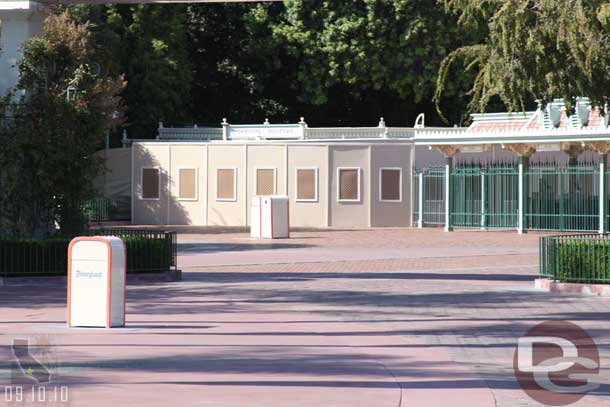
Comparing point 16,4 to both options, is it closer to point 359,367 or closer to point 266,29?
point 359,367

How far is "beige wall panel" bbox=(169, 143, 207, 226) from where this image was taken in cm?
4938

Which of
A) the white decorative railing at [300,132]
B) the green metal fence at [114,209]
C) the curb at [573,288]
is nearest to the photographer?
the curb at [573,288]

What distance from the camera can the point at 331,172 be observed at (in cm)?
4797

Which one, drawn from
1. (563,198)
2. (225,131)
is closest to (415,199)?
(563,198)

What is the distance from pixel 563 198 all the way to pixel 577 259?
2268cm

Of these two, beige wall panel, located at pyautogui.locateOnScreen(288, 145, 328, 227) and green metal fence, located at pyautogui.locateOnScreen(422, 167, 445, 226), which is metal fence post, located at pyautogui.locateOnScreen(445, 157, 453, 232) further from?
beige wall panel, located at pyautogui.locateOnScreen(288, 145, 328, 227)

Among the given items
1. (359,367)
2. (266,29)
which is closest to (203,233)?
(266,29)

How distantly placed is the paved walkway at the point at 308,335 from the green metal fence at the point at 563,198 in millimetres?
15632

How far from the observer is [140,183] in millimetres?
50438

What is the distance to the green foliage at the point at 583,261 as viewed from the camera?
66.7 ft

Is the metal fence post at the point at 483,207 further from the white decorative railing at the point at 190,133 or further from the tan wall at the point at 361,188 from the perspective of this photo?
the white decorative railing at the point at 190,133

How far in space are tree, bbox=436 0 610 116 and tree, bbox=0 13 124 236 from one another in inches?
320

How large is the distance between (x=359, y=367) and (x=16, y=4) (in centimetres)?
1450

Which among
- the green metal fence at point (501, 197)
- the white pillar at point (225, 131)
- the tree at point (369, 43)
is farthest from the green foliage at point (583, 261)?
the tree at point (369, 43)
